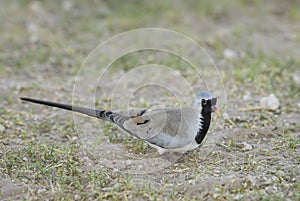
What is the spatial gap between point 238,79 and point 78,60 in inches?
72.8

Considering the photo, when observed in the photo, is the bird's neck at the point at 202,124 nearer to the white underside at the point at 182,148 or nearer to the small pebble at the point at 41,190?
the white underside at the point at 182,148

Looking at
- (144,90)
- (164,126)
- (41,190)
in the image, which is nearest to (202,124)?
(164,126)

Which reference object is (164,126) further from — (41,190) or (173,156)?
(41,190)

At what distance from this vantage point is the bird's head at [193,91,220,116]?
363 centimetres

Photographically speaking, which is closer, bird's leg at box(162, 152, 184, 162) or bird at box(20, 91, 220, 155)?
bird at box(20, 91, 220, 155)

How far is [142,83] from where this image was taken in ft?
17.8

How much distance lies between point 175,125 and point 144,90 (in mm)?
1585

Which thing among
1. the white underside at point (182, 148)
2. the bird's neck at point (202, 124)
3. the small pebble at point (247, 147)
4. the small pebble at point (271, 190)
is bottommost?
the small pebble at point (271, 190)

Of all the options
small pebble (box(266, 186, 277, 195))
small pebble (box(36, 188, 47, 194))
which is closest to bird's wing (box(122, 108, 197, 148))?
small pebble (box(266, 186, 277, 195))

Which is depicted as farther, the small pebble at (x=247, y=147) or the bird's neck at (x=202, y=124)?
the small pebble at (x=247, y=147)

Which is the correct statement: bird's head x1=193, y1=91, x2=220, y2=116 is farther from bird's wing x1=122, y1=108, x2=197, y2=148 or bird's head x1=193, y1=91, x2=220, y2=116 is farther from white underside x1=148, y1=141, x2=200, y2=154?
white underside x1=148, y1=141, x2=200, y2=154

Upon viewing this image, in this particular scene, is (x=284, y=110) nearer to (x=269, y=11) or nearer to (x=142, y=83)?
(x=142, y=83)

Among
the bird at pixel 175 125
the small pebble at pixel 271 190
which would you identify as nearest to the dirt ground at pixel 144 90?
the small pebble at pixel 271 190

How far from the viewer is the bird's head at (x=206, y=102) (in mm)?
3631
